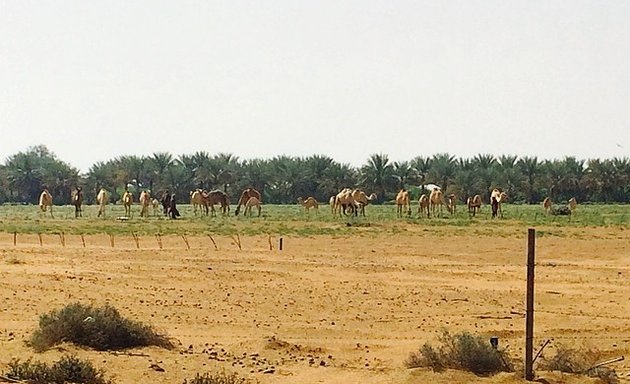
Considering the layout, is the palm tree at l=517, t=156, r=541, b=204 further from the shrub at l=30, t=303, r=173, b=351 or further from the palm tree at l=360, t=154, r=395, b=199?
the shrub at l=30, t=303, r=173, b=351

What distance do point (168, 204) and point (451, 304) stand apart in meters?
36.6

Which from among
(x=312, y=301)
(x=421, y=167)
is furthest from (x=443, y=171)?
(x=312, y=301)

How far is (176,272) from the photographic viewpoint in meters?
22.2

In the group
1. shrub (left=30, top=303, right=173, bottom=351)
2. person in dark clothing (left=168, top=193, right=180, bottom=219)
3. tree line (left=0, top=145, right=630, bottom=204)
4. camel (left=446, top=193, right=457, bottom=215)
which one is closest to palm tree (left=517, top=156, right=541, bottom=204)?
tree line (left=0, top=145, right=630, bottom=204)

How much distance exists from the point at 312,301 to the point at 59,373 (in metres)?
7.92

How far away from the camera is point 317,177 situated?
98.0 metres

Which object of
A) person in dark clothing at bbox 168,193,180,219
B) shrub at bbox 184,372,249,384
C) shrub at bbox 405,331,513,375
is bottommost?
shrub at bbox 184,372,249,384

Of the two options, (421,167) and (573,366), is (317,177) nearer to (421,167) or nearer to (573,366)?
(421,167)

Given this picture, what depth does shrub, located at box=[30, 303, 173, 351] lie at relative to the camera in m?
12.8

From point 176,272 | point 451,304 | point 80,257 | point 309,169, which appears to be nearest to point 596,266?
point 451,304

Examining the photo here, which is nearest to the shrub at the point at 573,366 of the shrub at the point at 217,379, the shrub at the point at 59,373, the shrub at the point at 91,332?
the shrub at the point at 217,379

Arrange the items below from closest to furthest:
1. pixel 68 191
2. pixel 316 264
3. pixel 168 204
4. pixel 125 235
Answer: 1. pixel 316 264
2. pixel 125 235
3. pixel 168 204
4. pixel 68 191

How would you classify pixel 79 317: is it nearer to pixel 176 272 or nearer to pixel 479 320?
pixel 479 320

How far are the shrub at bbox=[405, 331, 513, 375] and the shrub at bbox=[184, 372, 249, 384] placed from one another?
211 cm
